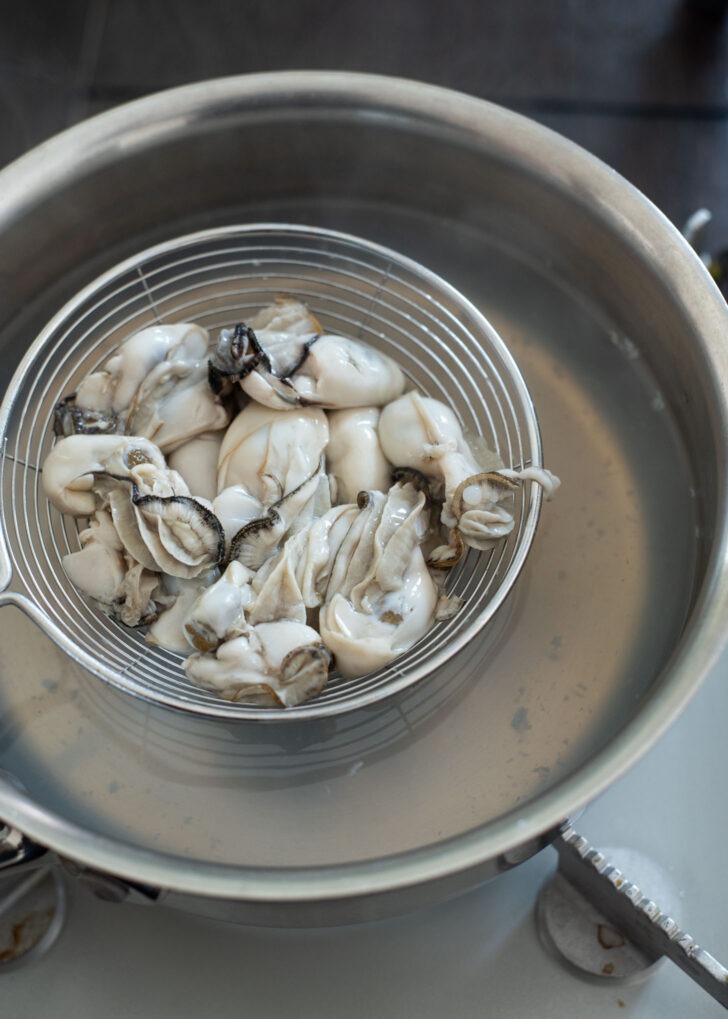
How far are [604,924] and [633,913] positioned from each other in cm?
5

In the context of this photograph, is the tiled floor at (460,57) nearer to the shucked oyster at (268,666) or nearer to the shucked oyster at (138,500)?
the shucked oyster at (138,500)

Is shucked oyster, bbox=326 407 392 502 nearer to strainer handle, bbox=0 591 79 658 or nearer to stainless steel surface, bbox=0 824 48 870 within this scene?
strainer handle, bbox=0 591 79 658

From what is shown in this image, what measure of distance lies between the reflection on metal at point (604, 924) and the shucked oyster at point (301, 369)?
15.4 inches

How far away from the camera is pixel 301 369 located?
744mm

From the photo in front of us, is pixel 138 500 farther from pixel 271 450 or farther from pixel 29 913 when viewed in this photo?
pixel 29 913

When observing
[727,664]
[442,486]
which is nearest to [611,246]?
[442,486]

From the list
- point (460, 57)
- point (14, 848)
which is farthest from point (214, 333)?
point (460, 57)

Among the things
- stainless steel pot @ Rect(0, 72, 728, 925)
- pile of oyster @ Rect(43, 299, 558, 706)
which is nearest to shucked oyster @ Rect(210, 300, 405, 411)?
pile of oyster @ Rect(43, 299, 558, 706)

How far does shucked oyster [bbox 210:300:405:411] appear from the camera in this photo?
73 cm

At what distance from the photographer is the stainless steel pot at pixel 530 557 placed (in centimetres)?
60

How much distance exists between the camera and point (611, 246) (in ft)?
2.56

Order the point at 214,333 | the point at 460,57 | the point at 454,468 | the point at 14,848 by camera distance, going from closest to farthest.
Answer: the point at 14,848 → the point at 454,468 → the point at 214,333 → the point at 460,57

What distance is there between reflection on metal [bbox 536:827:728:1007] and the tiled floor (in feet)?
2.73

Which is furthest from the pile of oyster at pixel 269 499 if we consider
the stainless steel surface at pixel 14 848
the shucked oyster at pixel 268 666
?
the stainless steel surface at pixel 14 848
